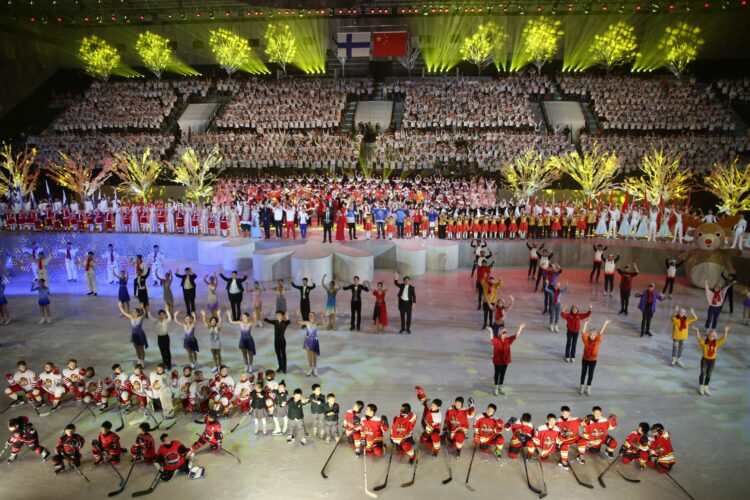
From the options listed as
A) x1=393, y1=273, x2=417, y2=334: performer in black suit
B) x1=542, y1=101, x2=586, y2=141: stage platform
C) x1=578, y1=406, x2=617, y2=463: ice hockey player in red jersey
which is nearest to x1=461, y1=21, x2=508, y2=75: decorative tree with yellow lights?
x1=542, y1=101, x2=586, y2=141: stage platform

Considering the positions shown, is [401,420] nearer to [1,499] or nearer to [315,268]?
[1,499]

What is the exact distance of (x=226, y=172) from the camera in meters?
29.2

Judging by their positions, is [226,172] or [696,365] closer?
[696,365]

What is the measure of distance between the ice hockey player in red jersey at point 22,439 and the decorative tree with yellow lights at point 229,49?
33.4 meters

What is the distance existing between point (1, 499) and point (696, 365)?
12202mm

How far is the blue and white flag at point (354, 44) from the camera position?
120 feet

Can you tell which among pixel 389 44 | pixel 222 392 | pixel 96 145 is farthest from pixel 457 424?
pixel 389 44

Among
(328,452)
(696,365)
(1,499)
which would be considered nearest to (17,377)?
(1,499)

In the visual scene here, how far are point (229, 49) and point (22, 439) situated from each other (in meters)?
34.0

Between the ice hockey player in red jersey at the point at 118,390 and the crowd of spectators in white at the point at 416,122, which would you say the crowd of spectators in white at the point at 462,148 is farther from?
the ice hockey player in red jersey at the point at 118,390

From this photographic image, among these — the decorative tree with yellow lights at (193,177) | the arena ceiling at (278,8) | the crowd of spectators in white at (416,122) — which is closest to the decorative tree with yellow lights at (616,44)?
the arena ceiling at (278,8)

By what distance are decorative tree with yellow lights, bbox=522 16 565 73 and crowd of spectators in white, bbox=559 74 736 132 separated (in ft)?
9.41

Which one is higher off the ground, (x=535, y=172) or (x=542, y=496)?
(x=535, y=172)

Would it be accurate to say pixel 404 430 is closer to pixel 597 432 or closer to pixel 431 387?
pixel 431 387
